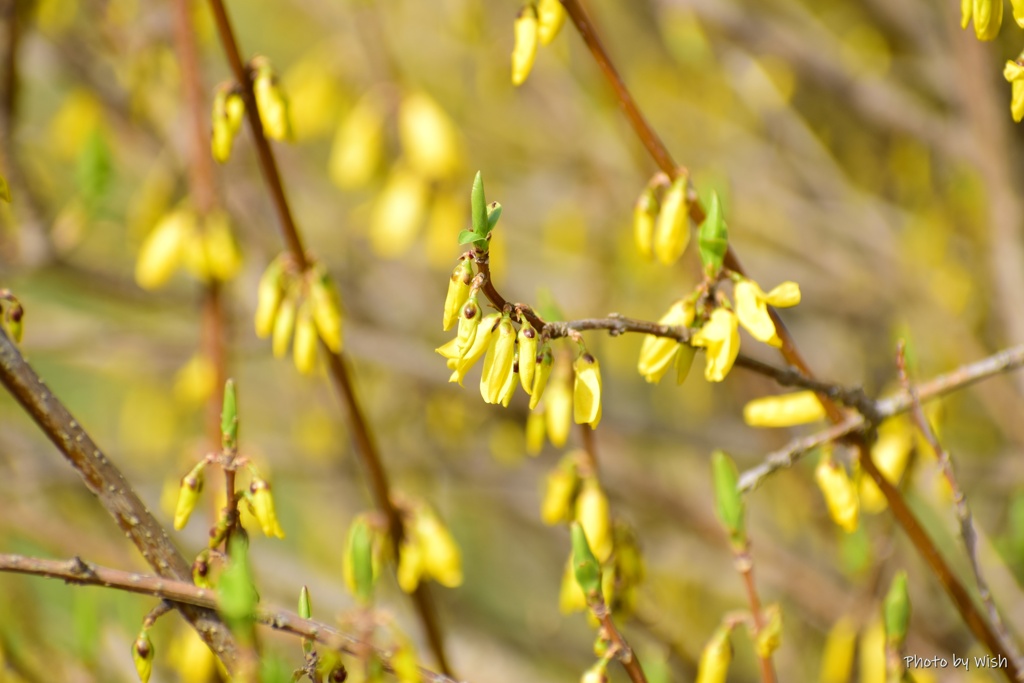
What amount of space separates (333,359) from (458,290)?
56 cm

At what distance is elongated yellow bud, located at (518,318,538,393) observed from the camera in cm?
95

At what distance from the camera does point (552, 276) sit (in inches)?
140

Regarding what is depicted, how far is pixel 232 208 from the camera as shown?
2518 millimetres

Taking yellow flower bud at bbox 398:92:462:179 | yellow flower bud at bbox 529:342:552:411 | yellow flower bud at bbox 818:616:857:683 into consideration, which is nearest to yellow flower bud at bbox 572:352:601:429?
yellow flower bud at bbox 529:342:552:411

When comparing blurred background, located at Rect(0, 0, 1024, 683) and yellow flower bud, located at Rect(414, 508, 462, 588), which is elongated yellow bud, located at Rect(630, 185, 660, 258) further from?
blurred background, located at Rect(0, 0, 1024, 683)

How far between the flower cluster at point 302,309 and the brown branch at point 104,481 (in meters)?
0.36

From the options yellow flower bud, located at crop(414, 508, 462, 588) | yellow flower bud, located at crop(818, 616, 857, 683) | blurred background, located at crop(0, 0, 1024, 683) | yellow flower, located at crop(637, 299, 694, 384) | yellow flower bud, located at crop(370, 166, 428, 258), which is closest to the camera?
yellow flower, located at crop(637, 299, 694, 384)

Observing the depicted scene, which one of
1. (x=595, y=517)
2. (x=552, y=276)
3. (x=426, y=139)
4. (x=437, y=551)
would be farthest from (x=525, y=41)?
(x=552, y=276)

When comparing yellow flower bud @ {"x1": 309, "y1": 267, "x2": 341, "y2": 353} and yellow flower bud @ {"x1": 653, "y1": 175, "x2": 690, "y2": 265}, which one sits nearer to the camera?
yellow flower bud @ {"x1": 653, "y1": 175, "x2": 690, "y2": 265}

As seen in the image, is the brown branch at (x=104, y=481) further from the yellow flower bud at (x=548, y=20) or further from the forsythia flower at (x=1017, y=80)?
the forsythia flower at (x=1017, y=80)

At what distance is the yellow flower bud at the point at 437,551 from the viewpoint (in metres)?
1.43

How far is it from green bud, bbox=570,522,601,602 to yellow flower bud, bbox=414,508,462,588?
419 millimetres

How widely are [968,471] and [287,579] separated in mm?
1722

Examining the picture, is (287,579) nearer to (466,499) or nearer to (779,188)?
(466,499)
